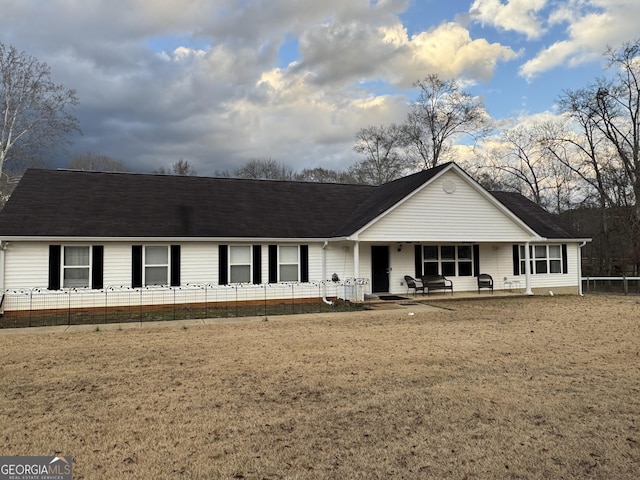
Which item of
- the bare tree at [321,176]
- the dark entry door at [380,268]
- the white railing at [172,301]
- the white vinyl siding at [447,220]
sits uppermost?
the bare tree at [321,176]

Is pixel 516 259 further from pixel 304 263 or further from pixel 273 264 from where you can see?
pixel 273 264

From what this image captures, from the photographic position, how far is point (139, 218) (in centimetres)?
1566

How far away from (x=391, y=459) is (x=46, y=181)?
56.2 ft

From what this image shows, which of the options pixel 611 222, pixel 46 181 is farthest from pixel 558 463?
pixel 611 222

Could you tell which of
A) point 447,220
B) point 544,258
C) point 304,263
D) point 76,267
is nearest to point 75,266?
point 76,267

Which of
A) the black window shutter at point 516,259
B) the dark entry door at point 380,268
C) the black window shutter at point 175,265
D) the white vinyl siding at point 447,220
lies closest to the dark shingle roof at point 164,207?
the black window shutter at point 175,265

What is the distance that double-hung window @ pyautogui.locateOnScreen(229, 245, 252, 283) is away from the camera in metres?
16.1

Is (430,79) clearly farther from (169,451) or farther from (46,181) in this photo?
(169,451)

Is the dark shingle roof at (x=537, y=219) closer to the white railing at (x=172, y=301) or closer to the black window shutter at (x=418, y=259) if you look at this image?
the black window shutter at (x=418, y=259)

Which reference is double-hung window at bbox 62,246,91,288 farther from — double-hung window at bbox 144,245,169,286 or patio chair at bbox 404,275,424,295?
patio chair at bbox 404,275,424,295

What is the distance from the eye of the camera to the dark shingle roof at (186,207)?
1472 centimetres

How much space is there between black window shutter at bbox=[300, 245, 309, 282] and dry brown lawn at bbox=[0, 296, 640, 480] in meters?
6.98

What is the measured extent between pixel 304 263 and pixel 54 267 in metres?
8.21

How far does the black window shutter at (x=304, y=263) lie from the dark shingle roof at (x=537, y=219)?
28.7 feet
